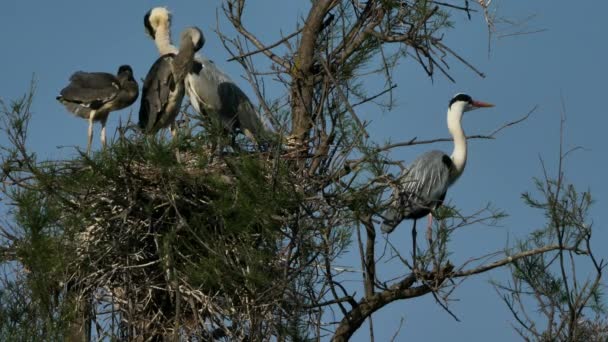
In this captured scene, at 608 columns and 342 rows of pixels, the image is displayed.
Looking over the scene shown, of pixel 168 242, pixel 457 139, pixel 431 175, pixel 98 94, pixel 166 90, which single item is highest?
pixel 457 139

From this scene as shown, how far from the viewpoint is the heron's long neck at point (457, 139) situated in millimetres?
8477

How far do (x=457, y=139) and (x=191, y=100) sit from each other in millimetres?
1872

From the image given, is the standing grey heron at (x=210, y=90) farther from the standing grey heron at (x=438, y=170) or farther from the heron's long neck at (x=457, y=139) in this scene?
the heron's long neck at (x=457, y=139)

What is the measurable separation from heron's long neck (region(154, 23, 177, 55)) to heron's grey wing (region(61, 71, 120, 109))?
1179 mm

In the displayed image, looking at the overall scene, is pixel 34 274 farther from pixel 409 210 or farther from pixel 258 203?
→ pixel 409 210

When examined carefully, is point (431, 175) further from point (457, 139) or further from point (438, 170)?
point (457, 139)

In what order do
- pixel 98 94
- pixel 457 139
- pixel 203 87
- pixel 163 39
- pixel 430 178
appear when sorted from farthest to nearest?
1. pixel 457 139
2. pixel 163 39
3. pixel 203 87
4. pixel 430 178
5. pixel 98 94

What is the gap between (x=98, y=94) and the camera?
712cm

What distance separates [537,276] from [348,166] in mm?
1098

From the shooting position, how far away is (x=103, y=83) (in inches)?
282

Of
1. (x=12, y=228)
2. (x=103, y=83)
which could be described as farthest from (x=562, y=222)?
(x=103, y=83)

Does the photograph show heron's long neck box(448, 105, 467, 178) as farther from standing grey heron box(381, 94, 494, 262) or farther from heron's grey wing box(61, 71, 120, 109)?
heron's grey wing box(61, 71, 120, 109)

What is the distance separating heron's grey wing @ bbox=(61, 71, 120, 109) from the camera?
279 inches

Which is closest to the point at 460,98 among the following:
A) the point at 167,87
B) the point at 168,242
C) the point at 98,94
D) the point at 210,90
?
the point at 210,90
